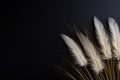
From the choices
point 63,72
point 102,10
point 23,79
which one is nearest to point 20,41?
point 23,79

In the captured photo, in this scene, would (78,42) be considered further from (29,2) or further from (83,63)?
(29,2)

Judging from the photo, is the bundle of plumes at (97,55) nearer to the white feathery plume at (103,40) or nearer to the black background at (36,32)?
the white feathery plume at (103,40)

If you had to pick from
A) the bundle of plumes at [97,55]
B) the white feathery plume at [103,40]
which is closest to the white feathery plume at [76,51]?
the bundle of plumes at [97,55]

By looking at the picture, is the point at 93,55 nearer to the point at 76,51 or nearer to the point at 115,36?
the point at 76,51

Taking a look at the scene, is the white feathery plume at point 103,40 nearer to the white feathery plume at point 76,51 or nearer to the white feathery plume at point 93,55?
the white feathery plume at point 93,55

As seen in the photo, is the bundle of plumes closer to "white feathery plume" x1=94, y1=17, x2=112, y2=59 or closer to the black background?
"white feathery plume" x1=94, y1=17, x2=112, y2=59

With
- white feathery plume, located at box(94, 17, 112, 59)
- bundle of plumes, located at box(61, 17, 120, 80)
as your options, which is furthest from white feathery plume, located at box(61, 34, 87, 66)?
white feathery plume, located at box(94, 17, 112, 59)

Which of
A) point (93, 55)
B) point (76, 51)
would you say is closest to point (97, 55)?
point (93, 55)
